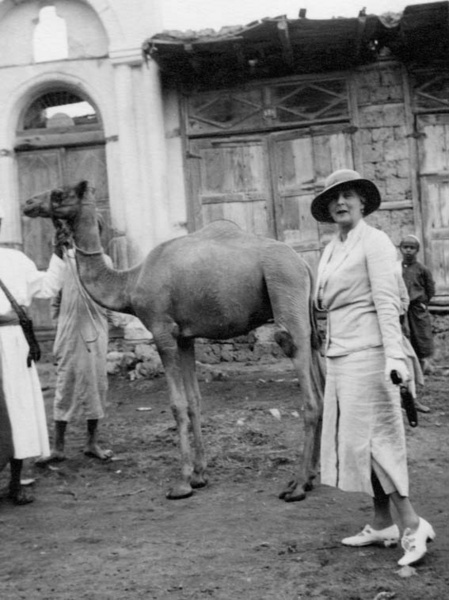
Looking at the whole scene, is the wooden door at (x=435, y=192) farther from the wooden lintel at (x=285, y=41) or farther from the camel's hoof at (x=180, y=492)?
the camel's hoof at (x=180, y=492)

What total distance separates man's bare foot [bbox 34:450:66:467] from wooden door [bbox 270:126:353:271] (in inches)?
218

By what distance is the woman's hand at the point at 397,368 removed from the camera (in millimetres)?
3641

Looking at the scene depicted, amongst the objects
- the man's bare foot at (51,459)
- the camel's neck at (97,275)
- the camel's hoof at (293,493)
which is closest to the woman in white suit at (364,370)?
the camel's hoof at (293,493)

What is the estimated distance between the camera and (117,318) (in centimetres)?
1049

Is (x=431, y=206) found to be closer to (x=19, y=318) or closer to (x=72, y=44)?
(x=72, y=44)

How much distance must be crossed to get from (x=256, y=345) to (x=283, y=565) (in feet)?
23.1

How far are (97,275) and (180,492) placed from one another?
177 centimetres

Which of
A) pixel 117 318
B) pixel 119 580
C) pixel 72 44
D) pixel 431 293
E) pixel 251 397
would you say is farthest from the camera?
pixel 72 44

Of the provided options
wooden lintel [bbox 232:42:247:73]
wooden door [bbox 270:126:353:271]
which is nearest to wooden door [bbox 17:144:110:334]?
wooden lintel [bbox 232:42:247:73]

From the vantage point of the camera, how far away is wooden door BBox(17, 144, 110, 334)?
443 inches

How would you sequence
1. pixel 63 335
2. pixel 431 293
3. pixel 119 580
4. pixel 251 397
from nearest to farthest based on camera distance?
pixel 119 580 < pixel 63 335 < pixel 431 293 < pixel 251 397

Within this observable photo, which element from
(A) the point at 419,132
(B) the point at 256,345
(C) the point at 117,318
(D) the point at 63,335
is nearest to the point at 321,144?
(A) the point at 419,132

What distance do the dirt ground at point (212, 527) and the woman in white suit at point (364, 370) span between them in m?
0.28

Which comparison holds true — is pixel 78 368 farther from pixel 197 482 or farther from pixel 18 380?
pixel 197 482
